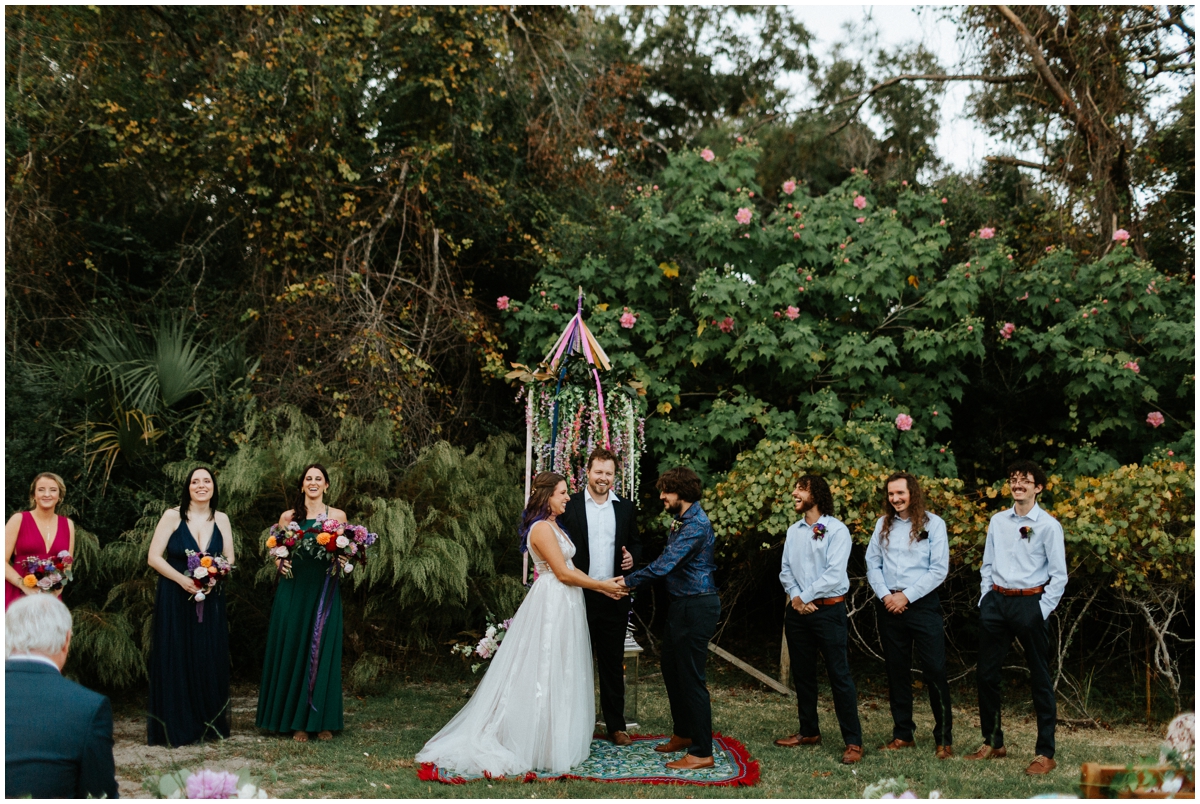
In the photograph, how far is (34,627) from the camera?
277 centimetres

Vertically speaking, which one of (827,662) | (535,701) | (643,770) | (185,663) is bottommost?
(643,770)

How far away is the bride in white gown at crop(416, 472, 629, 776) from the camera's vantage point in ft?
17.2

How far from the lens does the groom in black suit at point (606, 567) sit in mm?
5949

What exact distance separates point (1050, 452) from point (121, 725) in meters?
8.66

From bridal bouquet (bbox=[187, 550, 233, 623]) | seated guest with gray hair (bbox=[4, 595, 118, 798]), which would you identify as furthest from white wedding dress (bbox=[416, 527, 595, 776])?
seated guest with gray hair (bbox=[4, 595, 118, 798])

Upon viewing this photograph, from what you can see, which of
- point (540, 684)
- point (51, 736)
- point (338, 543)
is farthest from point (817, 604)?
point (51, 736)

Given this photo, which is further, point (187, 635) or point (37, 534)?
point (187, 635)

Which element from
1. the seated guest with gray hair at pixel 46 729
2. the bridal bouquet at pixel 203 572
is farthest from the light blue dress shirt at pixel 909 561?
the seated guest with gray hair at pixel 46 729

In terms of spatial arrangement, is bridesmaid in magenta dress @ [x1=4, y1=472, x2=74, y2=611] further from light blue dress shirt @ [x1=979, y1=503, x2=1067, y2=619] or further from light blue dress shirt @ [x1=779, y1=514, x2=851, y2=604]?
light blue dress shirt @ [x1=979, y1=503, x2=1067, y2=619]

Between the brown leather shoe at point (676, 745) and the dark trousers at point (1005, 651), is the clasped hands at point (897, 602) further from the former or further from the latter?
the brown leather shoe at point (676, 745)

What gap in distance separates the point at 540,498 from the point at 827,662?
2.16m

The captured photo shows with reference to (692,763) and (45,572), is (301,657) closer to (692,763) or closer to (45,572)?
(45,572)

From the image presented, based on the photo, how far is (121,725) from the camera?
639 centimetres

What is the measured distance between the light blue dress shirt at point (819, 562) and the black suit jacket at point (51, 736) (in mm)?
4183
